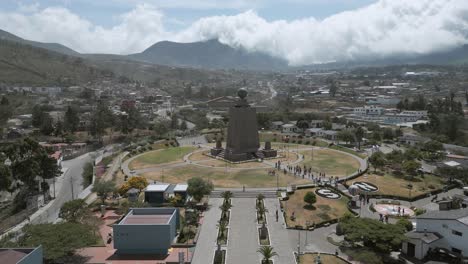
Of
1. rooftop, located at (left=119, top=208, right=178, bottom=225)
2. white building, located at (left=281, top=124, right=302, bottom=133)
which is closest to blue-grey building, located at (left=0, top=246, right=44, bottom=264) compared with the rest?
rooftop, located at (left=119, top=208, right=178, bottom=225)

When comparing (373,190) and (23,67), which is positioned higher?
(23,67)

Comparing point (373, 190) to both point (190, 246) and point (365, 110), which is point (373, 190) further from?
point (365, 110)

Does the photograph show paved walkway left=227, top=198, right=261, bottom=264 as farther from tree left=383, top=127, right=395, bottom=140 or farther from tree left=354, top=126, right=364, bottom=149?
tree left=383, top=127, right=395, bottom=140

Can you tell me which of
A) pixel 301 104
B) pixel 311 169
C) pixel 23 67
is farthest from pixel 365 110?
pixel 23 67

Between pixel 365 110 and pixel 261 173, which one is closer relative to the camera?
pixel 261 173

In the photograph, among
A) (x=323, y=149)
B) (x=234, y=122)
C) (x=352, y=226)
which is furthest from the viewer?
(x=323, y=149)

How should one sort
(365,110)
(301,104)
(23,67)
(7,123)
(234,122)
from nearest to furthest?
(234,122)
(7,123)
(365,110)
(301,104)
(23,67)

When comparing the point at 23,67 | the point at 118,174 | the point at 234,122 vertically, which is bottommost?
the point at 118,174
